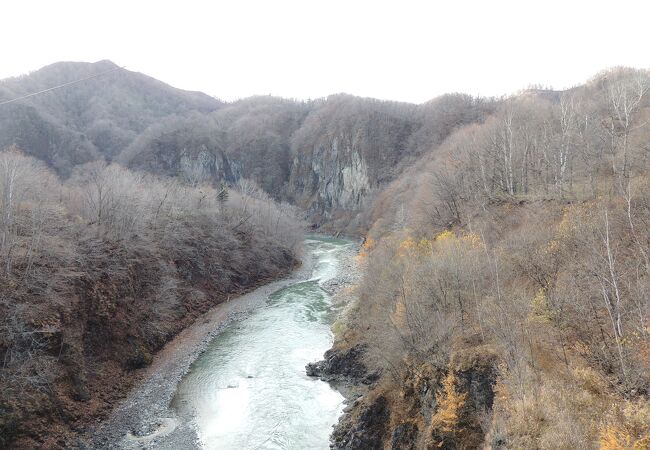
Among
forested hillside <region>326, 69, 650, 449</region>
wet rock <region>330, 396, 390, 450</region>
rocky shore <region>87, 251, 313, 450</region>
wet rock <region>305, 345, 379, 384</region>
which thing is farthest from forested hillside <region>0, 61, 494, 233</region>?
wet rock <region>330, 396, 390, 450</region>

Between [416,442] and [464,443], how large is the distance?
8.83 feet

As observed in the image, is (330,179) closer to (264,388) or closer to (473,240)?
(473,240)

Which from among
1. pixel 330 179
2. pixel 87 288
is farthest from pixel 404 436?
pixel 330 179

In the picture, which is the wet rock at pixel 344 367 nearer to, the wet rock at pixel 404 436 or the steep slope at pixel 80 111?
the wet rock at pixel 404 436

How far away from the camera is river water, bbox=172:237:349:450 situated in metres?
20.5

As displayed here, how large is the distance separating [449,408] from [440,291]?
706 centimetres

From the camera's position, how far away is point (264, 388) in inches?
979

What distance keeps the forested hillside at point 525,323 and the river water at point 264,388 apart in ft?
7.10

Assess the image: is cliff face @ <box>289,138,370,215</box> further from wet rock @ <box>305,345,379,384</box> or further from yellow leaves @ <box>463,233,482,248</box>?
wet rock @ <box>305,345,379,384</box>

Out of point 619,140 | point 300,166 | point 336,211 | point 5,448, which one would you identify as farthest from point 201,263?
point 300,166

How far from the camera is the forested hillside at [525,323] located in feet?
39.3

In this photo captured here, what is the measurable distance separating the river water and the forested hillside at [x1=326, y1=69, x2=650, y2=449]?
216 centimetres

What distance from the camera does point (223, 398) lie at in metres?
24.0

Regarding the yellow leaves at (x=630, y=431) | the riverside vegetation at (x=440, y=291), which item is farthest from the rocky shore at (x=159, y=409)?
the yellow leaves at (x=630, y=431)
